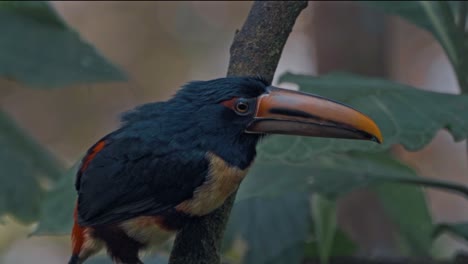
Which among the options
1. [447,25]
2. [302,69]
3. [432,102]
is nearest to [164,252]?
[432,102]

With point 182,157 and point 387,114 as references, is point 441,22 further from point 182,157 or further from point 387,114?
point 182,157

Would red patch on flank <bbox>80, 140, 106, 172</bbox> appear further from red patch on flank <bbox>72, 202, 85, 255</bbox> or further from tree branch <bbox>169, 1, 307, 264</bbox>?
tree branch <bbox>169, 1, 307, 264</bbox>

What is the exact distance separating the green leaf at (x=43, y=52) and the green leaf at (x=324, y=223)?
0.88 metres

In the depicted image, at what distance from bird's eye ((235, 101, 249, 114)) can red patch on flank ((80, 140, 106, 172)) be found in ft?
1.34

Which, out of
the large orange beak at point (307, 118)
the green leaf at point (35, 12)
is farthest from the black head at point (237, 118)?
the green leaf at point (35, 12)

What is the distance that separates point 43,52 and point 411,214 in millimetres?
1547

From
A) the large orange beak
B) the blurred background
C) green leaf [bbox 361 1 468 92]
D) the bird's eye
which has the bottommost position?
the large orange beak

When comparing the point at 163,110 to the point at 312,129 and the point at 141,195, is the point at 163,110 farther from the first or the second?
the point at 312,129

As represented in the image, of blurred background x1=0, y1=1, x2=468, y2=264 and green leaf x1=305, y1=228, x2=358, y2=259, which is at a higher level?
blurred background x1=0, y1=1, x2=468, y2=264

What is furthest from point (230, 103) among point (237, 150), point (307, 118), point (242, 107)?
point (307, 118)

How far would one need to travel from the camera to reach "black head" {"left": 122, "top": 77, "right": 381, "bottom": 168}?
239 cm

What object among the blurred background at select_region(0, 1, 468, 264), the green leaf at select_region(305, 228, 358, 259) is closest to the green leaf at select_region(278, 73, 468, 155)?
the green leaf at select_region(305, 228, 358, 259)

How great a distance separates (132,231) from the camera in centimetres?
246

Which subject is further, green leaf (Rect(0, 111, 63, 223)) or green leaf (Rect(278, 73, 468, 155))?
green leaf (Rect(0, 111, 63, 223))
